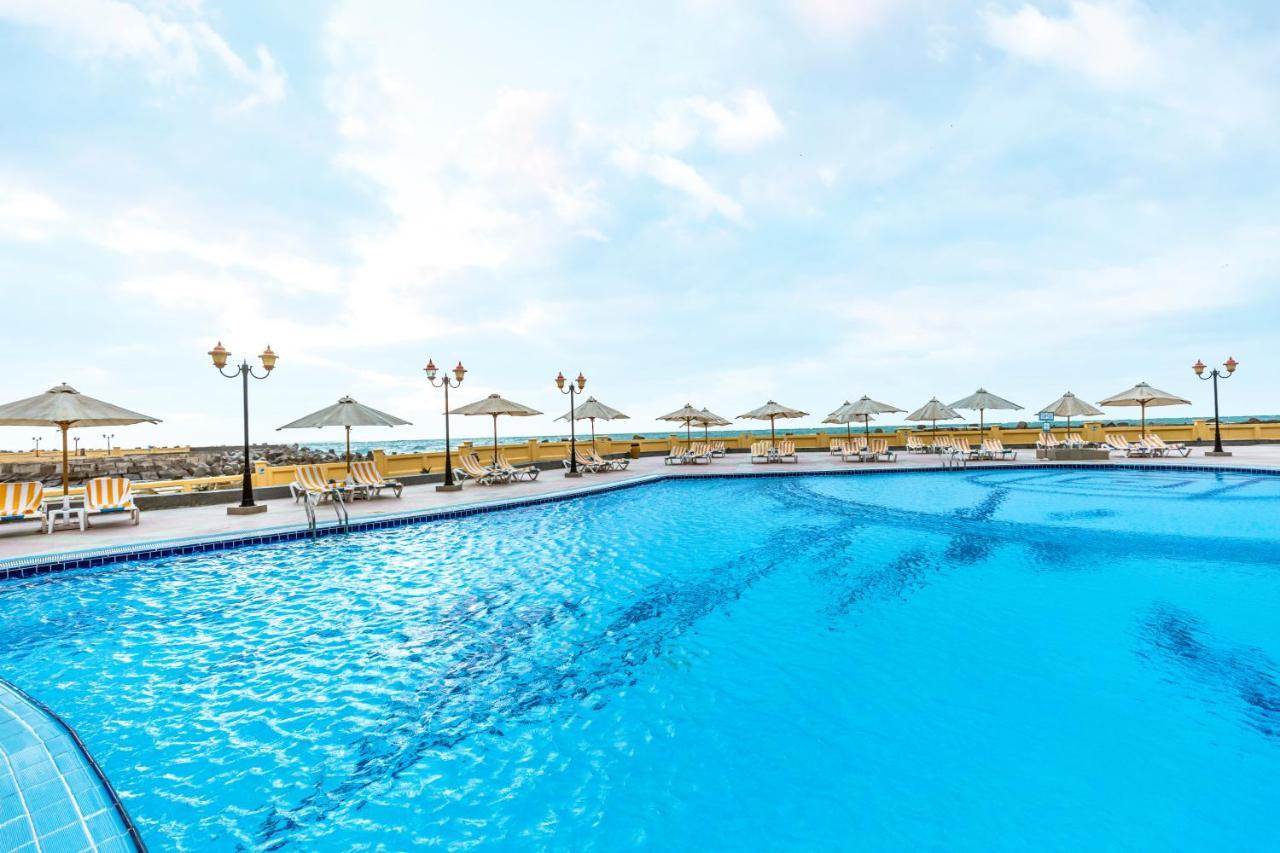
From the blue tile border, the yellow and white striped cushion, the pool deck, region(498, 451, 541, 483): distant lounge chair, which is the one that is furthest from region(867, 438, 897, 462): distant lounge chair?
the yellow and white striped cushion

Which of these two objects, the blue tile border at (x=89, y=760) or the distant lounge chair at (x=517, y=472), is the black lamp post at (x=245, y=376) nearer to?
the distant lounge chair at (x=517, y=472)

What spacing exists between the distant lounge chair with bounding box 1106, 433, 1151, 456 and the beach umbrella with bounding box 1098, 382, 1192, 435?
117cm

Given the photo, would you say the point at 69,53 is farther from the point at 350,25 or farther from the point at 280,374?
the point at 280,374

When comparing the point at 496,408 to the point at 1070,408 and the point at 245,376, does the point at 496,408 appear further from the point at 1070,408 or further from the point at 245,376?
the point at 1070,408

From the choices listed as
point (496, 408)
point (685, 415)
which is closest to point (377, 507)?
point (496, 408)

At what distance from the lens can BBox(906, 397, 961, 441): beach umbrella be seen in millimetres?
19438

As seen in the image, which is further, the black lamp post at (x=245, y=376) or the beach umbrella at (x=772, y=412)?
the beach umbrella at (x=772, y=412)

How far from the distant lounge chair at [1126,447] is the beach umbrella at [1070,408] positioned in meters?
1.37

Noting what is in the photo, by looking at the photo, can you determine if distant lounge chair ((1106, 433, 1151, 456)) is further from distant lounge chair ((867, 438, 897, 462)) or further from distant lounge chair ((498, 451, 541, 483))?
distant lounge chair ((498, 451, 541, 483))

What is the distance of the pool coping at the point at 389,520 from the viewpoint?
22.1ft

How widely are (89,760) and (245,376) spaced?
10.2 m

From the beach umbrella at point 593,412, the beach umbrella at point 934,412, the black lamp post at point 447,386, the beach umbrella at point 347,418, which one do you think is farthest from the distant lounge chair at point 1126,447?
the beach umbrella at point 347,418

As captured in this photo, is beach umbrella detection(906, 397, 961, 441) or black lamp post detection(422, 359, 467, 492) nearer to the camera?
black lamp post detection(422, 359, 467, 492)

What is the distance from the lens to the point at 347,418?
12695 mm
